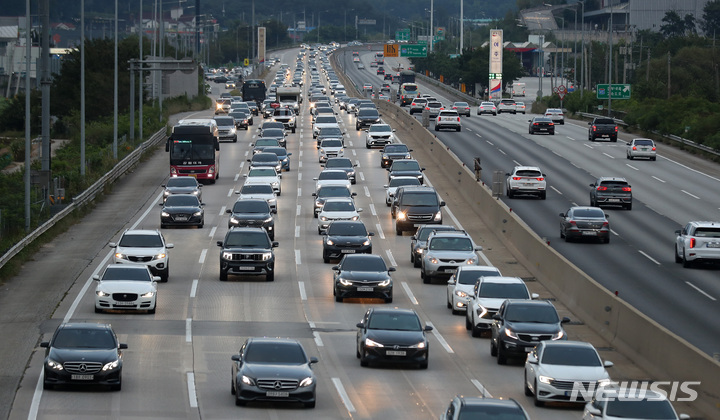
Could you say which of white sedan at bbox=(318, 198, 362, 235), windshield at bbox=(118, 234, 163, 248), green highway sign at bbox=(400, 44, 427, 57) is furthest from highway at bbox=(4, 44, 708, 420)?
green highway sign at bbox=(400, 44, 427, 57)

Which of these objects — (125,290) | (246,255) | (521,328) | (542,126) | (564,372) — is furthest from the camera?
(542,126)

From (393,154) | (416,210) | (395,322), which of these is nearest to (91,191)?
(416,210)

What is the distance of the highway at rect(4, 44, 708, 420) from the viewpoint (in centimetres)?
2181

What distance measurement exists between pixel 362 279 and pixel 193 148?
27.4 meters

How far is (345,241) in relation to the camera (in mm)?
40344

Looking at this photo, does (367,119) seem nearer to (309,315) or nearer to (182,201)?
(182,201)

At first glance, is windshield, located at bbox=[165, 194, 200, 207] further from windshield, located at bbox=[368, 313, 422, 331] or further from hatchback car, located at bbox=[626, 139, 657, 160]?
hatchback car, located at bbox=[626, 139, 657, 160]

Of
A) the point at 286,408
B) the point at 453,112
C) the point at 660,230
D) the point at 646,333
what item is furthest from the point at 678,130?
the point at 286,408

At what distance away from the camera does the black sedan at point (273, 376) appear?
21.0 metres

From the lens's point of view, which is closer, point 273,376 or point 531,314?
point 273,376

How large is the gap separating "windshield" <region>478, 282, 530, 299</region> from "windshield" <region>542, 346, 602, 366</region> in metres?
7.18

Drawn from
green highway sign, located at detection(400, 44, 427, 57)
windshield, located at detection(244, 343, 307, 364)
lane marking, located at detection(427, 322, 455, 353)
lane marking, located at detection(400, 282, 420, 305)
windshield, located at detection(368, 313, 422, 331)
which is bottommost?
lane marking, located at detection(427, 322, 455, 353)

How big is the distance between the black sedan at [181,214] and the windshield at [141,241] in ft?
35.8

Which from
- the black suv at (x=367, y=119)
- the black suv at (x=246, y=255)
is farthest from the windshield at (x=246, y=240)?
the black suv at (x=367, y=119)
